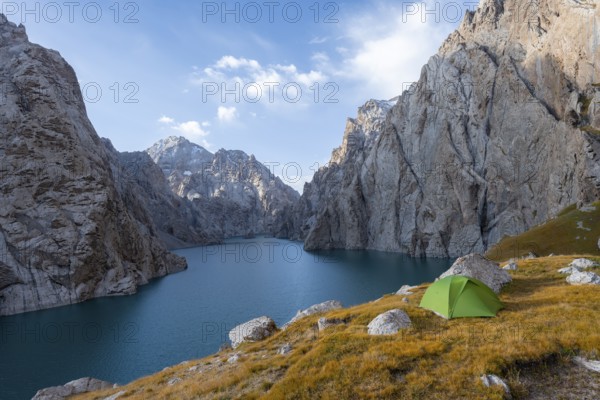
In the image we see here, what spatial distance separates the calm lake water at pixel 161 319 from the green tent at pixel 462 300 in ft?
119

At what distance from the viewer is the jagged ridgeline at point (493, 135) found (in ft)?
335

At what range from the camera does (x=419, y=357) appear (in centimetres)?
1482

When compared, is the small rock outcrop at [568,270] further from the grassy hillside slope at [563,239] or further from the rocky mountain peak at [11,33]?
the rocky mountain peak at [11,33]

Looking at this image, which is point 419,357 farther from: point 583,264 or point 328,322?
point 583,264

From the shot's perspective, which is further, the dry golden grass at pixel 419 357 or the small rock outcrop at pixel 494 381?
the dry golden grass at pixel 419 357

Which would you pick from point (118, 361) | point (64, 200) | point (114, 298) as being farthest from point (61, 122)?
point (118, 361)

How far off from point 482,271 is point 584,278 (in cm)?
623

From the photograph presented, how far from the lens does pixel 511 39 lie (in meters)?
139

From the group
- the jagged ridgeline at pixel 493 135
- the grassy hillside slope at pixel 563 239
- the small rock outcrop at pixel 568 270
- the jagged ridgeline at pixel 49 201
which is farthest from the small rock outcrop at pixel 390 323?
the jagged ridgeline at pixel 49 201

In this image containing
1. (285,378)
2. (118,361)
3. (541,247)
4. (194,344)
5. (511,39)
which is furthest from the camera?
(511,39)

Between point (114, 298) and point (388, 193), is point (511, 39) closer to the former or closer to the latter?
point (388, 193)

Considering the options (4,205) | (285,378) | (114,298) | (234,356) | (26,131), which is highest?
(26,131)

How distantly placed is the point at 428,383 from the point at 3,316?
98.0 metres

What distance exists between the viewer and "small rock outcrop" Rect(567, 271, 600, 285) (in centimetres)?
2322
